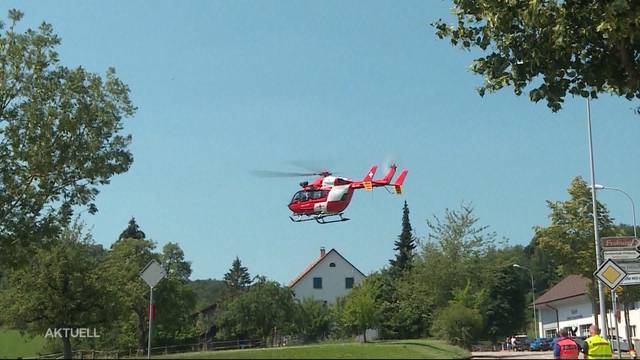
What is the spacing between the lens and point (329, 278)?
95062mm

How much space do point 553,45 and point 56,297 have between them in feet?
89.0

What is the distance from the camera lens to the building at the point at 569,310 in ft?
200

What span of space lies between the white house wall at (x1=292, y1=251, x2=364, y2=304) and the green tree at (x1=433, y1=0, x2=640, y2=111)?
77.7 m

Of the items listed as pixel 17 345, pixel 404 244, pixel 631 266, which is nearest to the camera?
pixel 631 266

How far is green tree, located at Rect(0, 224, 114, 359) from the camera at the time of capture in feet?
113

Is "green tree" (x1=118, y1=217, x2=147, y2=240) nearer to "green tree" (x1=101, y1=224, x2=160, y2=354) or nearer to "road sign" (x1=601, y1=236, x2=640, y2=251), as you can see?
"green tree" (x1=101, y1=224, x2=160, y2=354)

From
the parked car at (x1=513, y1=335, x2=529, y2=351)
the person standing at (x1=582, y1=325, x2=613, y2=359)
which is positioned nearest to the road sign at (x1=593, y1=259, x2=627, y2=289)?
the person standing at (x1=582, y1=325, x2=613, y2=359)

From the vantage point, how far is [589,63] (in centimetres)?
1653

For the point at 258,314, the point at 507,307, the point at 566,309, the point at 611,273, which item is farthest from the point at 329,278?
the point at 611,273

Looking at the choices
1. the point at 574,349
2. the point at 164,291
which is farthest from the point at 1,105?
the point at 164,291

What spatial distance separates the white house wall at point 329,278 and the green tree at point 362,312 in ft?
105

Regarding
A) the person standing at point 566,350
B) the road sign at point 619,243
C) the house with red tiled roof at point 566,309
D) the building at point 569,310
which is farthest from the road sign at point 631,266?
the house with red tiled roof at point 566,309

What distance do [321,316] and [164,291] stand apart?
58.5 feet

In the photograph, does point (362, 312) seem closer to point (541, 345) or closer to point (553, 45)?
point (541, 345)
